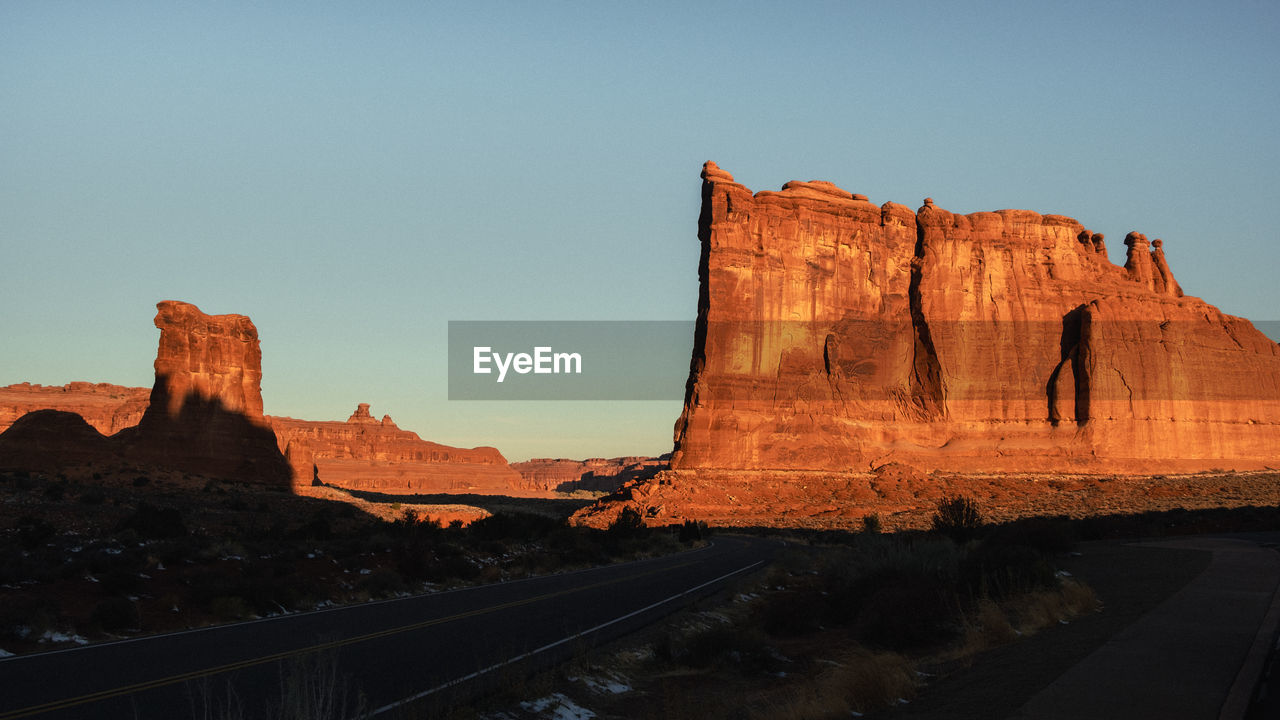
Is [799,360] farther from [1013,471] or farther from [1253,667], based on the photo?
[1253,667]

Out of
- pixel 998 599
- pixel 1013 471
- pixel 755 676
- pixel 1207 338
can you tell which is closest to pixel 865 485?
pixel 1013 471

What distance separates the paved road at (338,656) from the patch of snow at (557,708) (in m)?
0.51

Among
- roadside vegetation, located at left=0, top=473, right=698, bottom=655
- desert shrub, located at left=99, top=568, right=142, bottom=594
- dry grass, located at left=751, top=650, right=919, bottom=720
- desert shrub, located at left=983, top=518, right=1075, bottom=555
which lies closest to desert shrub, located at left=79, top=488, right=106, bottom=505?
roadside vegetation, located at left=0, top=473, right=698, bottom=655

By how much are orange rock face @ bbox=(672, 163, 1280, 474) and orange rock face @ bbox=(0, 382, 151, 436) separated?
76290mm

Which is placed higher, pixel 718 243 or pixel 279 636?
pixel 718 243

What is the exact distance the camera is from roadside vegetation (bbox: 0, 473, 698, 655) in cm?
1424

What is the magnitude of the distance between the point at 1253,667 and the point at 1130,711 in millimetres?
2592

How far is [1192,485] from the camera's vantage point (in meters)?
63.2

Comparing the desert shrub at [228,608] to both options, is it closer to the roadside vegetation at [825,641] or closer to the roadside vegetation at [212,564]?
the roadside vegetation at [212,564]

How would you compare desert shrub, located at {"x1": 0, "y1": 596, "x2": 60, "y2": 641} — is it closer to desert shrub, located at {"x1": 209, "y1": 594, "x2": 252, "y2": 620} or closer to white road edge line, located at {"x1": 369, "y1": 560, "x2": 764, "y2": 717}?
desert shrub, located at {"x1": 209, "y1": 594, "x2": 252, "y2": 620}

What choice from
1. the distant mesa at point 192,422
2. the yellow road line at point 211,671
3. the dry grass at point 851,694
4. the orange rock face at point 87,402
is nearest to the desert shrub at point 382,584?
the yellow road line at point 211,671

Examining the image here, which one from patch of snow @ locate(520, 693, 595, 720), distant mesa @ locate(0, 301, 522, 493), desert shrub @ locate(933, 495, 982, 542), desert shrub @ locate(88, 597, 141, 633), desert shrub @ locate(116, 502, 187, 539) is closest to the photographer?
patch of snow @ locate(520, 693, 595, 720)

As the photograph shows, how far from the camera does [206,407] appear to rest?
7562cm

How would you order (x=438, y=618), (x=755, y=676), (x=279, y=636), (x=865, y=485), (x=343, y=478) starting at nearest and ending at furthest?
(x=755, y=676) < (x=279, y=636) < (x=438, y=618) < (x=865, y=485) < (x=343, y=478)
